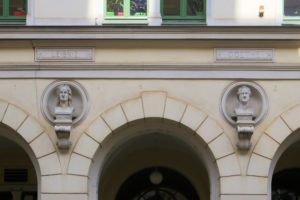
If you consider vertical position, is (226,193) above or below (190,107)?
below

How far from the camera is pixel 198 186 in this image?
20453 mm

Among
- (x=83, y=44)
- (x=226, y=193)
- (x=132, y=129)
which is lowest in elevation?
(x=226, y=193)

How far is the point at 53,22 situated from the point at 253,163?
5223 millimetres

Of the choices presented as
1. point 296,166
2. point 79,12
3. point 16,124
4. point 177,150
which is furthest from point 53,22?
point 296,166

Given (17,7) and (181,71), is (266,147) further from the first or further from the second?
(17,7)

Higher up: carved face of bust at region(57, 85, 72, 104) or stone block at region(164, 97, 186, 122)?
carved face of bust at region(57, 85, 72, 104)

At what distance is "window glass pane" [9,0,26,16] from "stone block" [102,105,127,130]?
2.99m

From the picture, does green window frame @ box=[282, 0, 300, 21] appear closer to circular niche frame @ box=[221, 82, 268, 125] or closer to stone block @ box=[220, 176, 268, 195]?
circular niche frame @ box=[221, 82, 268, 125]

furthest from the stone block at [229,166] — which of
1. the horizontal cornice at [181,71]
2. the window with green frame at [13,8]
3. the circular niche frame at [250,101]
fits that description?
the window with green frame at [13,8]

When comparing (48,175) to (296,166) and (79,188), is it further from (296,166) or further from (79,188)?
(296,166)

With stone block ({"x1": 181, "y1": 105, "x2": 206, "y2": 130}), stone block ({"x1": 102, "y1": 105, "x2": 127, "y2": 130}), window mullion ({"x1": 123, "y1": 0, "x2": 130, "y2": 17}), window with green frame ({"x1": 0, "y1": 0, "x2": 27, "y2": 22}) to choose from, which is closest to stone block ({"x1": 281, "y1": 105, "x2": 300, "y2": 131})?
stone block ({"x1": 181, "y1": 105, "x2": 206, "y2": 130})

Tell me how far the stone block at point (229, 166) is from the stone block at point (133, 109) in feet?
6.39

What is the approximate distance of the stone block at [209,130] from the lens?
16.8 m

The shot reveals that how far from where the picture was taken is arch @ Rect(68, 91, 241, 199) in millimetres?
16797
